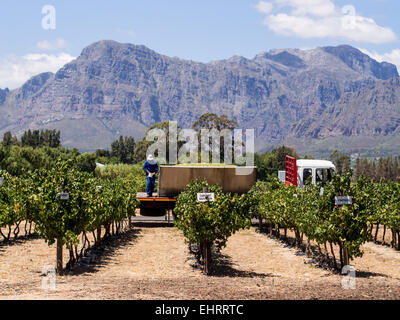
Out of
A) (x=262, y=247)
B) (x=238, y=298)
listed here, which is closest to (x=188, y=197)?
(x=238, y=298)

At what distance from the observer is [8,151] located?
6888 centimetres

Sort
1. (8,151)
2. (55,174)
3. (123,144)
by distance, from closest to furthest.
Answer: (55,174), (8,151), (123,144)

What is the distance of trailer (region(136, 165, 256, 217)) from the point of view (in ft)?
93.3

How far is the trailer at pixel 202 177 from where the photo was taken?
2844 cm

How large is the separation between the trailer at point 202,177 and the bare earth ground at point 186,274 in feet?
12.3

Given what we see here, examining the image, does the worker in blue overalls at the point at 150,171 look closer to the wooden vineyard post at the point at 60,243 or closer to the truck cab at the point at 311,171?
the truck cab at the point at 311,171

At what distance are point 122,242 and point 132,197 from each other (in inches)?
138

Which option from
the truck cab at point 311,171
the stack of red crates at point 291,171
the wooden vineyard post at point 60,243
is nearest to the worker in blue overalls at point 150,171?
the stack of red crates at point 291,171

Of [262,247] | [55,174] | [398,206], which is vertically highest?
[55,174]

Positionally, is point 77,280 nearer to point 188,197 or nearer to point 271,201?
point 188,197

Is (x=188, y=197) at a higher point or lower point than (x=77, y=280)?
higher

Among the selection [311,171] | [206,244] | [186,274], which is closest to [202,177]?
[311,171]

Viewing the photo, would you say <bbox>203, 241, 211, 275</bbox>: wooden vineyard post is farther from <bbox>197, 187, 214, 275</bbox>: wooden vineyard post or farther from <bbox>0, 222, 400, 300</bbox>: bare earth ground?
<bbox>0, 222, 400, 300</bbox>: bare earth ground
